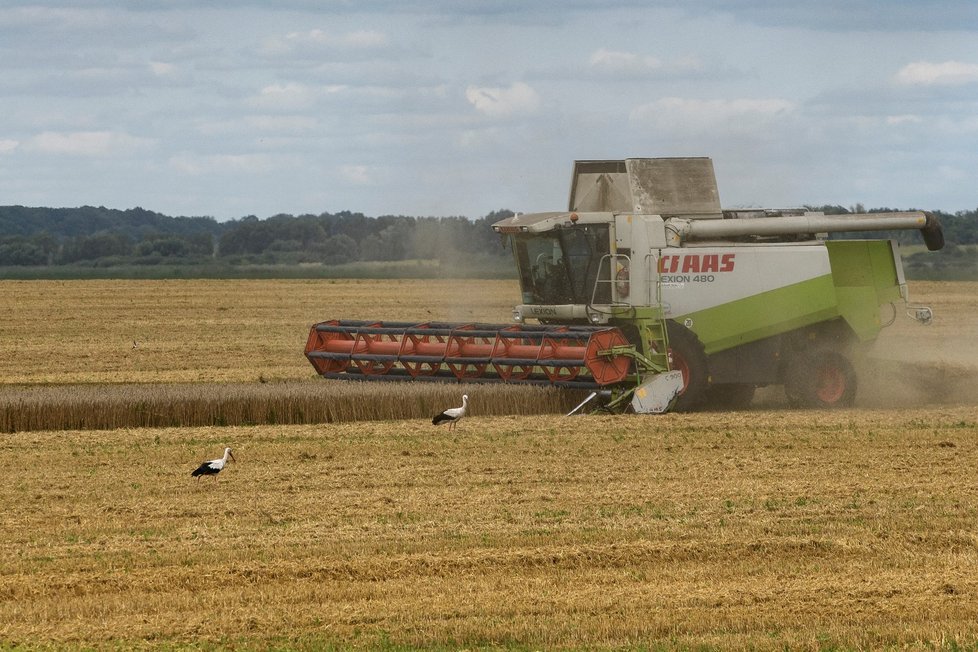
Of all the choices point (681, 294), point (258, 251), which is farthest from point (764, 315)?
point (258, 251)

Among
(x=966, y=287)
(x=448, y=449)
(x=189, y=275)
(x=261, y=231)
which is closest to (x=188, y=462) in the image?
(x=448, y=449)

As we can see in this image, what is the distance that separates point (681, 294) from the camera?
1691 cm

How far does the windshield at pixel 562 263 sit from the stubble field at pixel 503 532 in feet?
6.92

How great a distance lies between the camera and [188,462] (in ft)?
40.5

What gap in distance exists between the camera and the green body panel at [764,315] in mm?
16922

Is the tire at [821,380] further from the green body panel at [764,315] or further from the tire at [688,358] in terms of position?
the tire at [688,358]

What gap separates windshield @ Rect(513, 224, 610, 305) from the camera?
56.4ft

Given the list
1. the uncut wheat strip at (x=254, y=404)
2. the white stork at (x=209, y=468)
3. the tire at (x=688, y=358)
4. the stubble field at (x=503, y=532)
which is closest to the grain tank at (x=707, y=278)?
the tire at (x=688, y=358)

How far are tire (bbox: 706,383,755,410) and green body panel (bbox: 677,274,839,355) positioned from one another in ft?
3.44

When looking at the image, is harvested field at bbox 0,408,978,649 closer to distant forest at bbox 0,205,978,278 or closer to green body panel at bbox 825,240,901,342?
green body panel at bbox 825,240,901,342

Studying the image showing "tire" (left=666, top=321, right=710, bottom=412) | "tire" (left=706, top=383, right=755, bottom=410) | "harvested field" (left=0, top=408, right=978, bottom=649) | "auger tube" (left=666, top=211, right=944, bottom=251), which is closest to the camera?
"harvested field" (left=0, top=408, right=978, bottom=649)

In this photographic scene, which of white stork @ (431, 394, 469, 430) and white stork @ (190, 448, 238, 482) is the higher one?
white stork @ (190, 448, 238, 482)

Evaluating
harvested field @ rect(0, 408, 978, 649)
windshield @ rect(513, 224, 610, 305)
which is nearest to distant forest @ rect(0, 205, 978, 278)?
windshield @ rect(513, 224, 610, 305)

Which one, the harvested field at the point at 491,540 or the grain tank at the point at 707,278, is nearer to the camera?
the harvested field at the point at 491,540
